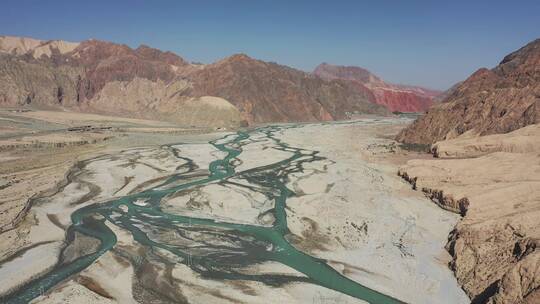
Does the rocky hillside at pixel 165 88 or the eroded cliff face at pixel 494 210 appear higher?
the rocky hillside at pixel 165 88

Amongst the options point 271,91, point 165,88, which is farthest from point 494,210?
point 165,88

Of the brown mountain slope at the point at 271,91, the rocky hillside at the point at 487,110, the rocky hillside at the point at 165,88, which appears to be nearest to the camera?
the rocky hillside at the point at 487,110

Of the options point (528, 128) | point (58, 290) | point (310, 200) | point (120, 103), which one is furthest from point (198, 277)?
point (120, 103)

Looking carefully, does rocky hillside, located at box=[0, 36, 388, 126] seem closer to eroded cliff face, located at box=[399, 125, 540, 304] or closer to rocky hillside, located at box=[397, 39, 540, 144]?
rocky hillside, located at box=[397, 39, 540, 144]

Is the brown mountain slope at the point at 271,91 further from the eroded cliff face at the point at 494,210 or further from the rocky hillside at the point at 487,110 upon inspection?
the eroded cliff face at the point at 494,210

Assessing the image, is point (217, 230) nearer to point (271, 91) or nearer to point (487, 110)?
point (487, 110)

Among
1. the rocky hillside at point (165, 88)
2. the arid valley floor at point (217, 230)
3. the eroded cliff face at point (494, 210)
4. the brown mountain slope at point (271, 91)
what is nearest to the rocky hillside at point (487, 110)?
the eroded cliff face at point (494, 210)
